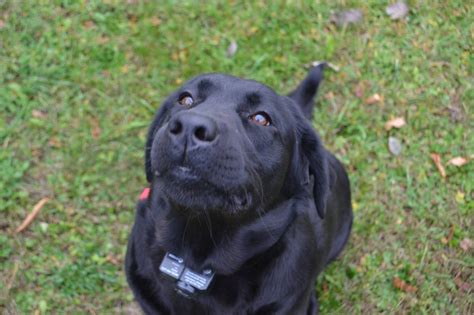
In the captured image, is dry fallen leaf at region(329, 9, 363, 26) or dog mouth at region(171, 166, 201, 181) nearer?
dog mouth at region(171, 166, 201, 181)

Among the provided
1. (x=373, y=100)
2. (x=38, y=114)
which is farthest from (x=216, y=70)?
(x=38, y=114)

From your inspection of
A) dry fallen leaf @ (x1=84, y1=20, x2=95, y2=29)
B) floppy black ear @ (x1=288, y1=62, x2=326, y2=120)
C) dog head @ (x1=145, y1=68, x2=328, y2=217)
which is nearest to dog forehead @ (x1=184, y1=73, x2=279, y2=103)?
dog head @ (x1=145, y1=68, x2=328, y2=217)

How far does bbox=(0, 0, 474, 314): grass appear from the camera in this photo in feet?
11.7

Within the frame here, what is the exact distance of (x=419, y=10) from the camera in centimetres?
455

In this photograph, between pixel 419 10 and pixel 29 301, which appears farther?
pixel 419 10

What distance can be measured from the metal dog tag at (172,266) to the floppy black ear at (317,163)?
703 mm

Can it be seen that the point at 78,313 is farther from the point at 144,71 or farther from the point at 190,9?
the point at 190,9

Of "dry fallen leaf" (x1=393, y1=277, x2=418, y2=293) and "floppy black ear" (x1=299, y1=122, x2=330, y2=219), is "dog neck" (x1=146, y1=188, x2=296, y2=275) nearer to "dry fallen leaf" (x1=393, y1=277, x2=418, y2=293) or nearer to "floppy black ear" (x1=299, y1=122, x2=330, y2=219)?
"floppy black ear" (x1=299, y1=122, x2=330, y2=219)

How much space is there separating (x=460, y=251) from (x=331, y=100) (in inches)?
57.5

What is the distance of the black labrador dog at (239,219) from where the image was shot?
2.18 m

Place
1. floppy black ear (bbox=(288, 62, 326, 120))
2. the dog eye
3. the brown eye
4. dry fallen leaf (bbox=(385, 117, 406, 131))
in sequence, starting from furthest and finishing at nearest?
dry fallen leaf (bbox=(385, 117, 406, 131))
floppy black ear (bbox=(288, 62, 326, 120))
the brown eye
the dog eye

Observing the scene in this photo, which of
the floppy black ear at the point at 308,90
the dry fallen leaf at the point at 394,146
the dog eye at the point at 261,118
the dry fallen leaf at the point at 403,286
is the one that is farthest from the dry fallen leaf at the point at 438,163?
the dog eye at the point at 261,118

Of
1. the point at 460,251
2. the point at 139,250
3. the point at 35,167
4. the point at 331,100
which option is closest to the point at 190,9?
the point at 331,100

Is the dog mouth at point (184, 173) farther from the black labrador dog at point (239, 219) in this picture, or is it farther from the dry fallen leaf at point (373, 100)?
the dry fallen leaf at point (373, 100)
